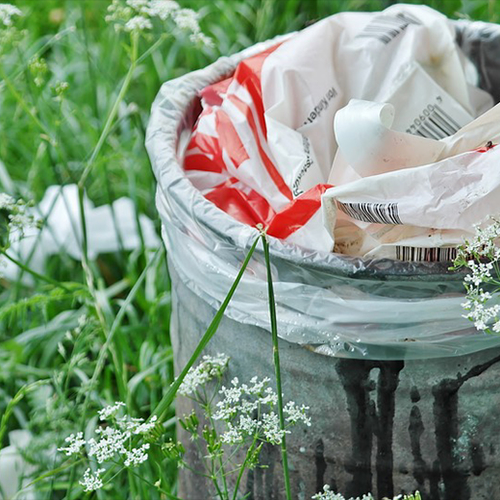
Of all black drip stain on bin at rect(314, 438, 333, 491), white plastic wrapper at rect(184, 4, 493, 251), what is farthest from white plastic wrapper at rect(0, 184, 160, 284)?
black drip stain on bin at rect(314, 438, 333, 491)

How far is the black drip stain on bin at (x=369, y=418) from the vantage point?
100cm

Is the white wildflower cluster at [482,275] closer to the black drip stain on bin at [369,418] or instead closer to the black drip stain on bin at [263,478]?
the black drip stain on bin at [369,418]

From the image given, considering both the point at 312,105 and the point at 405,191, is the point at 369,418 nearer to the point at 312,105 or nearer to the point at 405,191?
the point at 405,191

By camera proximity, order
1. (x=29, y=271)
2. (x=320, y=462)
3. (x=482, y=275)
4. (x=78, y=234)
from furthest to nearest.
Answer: (x=78, y=234)
(x=29, y=271)
(x=320, y=462)
(x=482, y=275)

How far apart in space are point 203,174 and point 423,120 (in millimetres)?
339

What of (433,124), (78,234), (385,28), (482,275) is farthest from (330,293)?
(78,234)

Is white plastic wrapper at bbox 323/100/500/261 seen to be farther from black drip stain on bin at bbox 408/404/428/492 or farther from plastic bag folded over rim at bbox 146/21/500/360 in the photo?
black drip stain on bin at bbox 408/404/428/492

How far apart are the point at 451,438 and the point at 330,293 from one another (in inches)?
9.3

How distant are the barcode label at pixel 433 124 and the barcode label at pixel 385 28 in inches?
5.3

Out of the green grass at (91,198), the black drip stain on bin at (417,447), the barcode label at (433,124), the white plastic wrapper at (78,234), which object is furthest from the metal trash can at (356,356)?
the white plastic wrapper at (78,234)

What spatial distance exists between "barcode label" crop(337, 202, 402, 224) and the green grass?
1.20 ft

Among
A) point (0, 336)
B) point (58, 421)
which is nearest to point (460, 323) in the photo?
point (58, 421)

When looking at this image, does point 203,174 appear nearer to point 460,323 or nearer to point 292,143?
point 292,143

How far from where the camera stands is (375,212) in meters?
0.99
